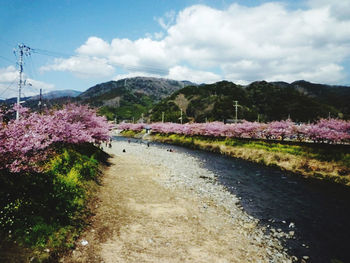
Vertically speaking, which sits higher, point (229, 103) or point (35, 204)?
point (229, 103)

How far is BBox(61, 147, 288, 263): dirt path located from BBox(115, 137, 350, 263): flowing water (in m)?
2.58

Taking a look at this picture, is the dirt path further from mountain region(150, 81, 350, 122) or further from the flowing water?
mountain region(150, 81, 350, 122)

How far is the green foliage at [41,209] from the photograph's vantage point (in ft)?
23.8

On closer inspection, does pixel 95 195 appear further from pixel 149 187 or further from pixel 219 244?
pixel 219 244

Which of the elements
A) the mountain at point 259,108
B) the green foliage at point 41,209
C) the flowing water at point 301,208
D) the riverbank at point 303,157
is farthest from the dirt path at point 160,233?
the mountain at point 259,108

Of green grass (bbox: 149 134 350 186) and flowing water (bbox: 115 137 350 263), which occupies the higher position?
green grass (bbox: 149 134 350 186)

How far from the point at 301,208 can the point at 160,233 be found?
11126 mm

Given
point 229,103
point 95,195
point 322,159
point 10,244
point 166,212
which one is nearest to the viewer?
point 10,244

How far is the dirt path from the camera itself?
8.24 meters

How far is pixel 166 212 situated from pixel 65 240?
19.4ft

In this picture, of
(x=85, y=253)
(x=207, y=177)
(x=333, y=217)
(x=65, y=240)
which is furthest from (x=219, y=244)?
(x=207, y=177)

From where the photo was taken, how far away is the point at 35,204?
8.48m

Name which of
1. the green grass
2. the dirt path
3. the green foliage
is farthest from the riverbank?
the green foliage

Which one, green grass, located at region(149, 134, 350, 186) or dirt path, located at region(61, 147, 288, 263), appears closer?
dirt path, located at region(61, 147, 288, 263)
